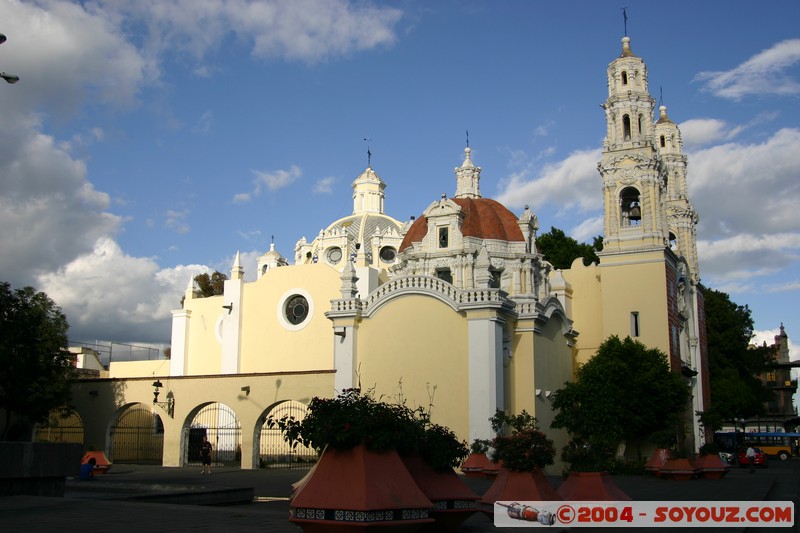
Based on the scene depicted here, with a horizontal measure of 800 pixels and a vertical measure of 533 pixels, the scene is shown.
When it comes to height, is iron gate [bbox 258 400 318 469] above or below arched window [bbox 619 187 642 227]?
below

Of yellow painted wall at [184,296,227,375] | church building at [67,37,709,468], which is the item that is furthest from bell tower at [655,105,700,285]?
yellow painted wall at [184,296,227,375]

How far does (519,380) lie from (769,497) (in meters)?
10.5

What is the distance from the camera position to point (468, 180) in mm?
39125

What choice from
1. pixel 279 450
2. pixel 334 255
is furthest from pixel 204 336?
pixel 279 450

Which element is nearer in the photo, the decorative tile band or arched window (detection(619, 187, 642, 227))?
the decorative tile band

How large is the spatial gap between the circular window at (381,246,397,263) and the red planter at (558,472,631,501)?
127 feet

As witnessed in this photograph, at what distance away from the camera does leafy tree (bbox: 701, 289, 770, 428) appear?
48.6m

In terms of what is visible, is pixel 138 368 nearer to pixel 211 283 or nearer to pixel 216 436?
pixel 211 283

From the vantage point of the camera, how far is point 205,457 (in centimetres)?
2700

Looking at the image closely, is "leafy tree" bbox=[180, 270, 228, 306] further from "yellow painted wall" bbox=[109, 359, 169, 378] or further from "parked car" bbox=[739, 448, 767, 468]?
"parked car" bbox=[739, 448, 767, 468]

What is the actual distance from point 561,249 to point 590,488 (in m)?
40.0

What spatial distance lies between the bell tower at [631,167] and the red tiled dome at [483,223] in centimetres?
471

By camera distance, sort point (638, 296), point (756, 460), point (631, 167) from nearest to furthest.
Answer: point (638, 296), point (631, 167), point (756, 460)

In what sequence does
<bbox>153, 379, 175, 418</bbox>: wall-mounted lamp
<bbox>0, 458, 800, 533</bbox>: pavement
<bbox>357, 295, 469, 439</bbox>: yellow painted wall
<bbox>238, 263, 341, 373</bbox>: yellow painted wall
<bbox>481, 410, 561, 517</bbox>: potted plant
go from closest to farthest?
<bbox>0, 458, 800, 533</bbox>: pavement
<bbox>481, 410, 561, 517</bbox>: potted plant
<bbox>357, 295, 469, 439</bbox>: yellow painted wall
<bbox>153, 379, 175, 418</bbox>: wall-mounted lamp
<bbox>238, 263, 341, 373</bbox>: yellow painted wall
